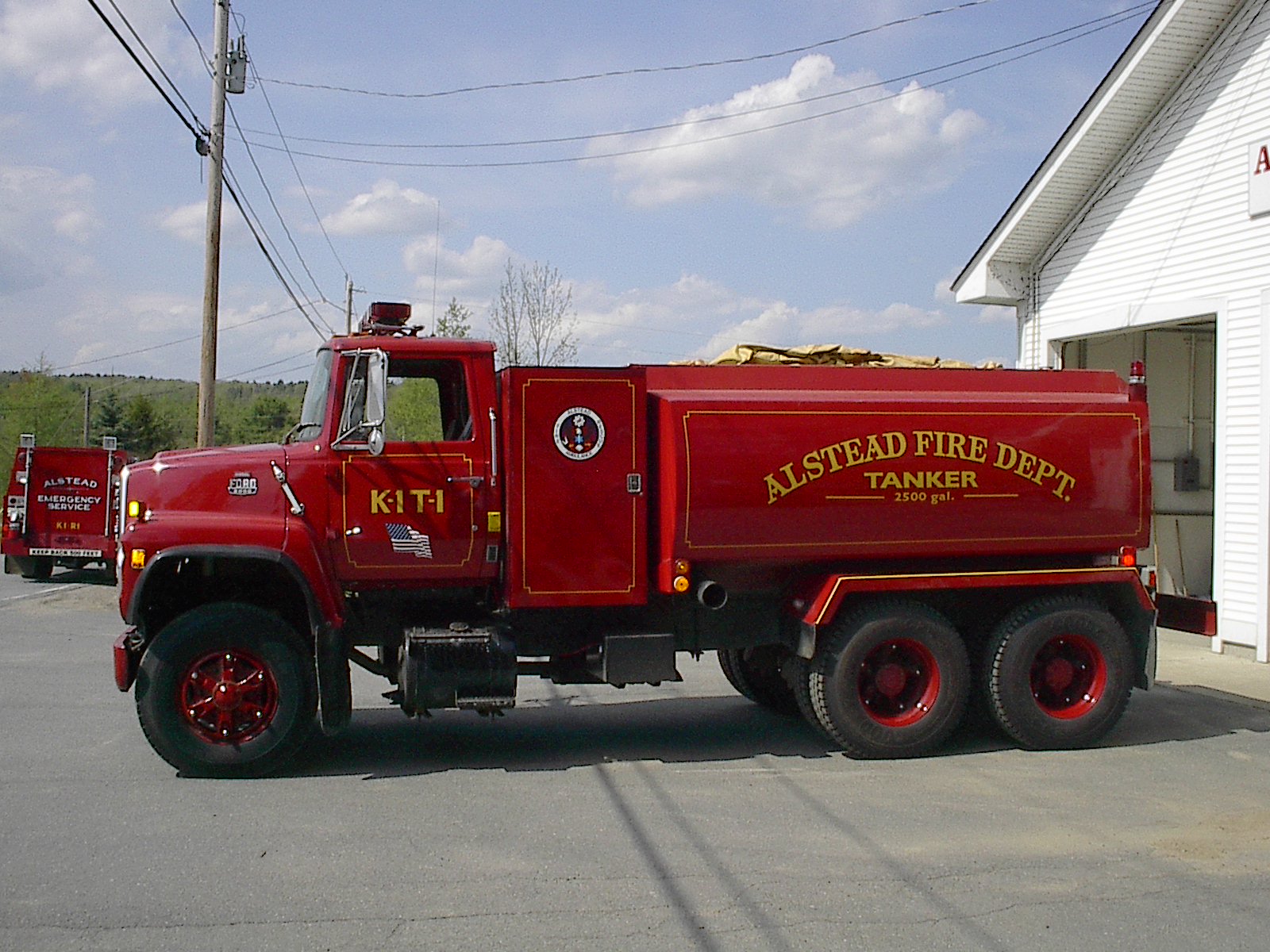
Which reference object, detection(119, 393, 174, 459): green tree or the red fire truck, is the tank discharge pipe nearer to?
the red fire truck

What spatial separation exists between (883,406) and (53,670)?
8.57 m

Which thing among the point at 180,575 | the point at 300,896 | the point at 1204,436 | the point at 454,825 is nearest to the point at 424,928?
the point at 300,896

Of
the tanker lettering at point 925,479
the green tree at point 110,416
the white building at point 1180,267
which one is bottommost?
the tanker lettering at point 925,479

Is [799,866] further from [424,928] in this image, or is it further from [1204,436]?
[1204,436]

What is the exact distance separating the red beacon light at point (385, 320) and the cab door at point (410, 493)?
0.43 m

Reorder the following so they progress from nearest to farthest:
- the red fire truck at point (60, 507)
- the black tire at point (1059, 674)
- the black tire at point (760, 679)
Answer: the black tire at point (1059, 674)
the black tire at point (760, 679)
the red fire truck at point (60, 507)

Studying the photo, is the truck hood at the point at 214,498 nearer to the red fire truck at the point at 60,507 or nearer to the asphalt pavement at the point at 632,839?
the asphalt pavement at the point at 632,839

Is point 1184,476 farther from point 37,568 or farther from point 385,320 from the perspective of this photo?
point 37,568

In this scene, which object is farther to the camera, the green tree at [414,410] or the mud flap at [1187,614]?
the mud flap at [1187,614]

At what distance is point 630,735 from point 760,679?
1329 mm

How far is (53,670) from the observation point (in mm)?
12109

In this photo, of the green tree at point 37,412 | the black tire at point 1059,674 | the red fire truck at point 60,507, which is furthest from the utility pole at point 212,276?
the green tree at point 37,412

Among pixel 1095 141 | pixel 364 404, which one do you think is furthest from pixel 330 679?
pixel 1095 141

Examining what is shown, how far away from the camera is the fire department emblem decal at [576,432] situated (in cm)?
806
